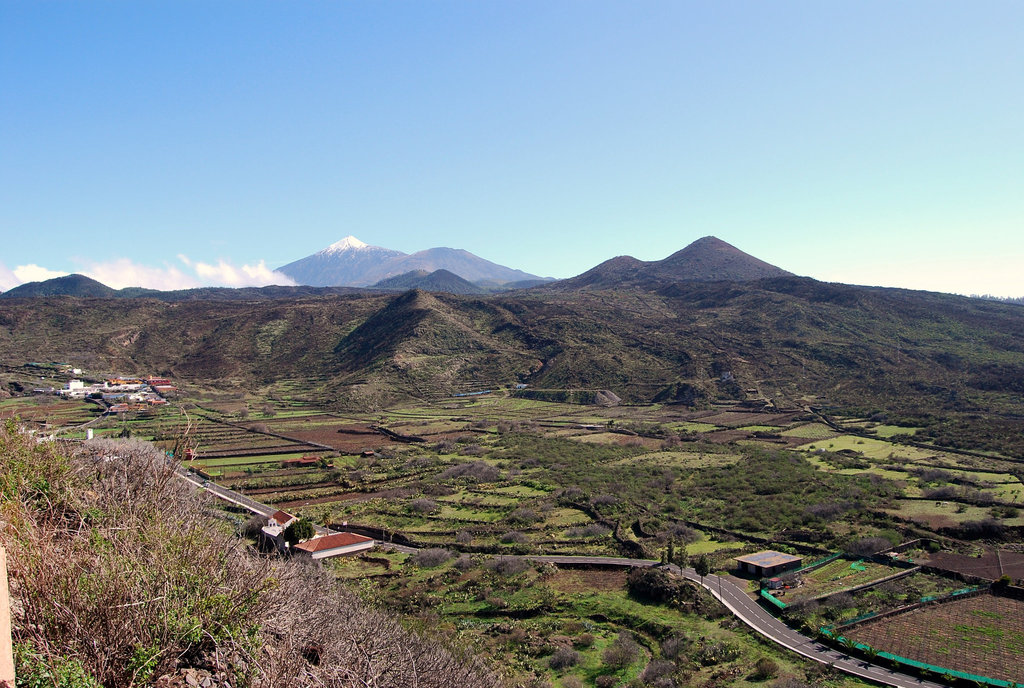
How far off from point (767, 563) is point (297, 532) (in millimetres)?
18151

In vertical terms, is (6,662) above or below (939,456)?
above

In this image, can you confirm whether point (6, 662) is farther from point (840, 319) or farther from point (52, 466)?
point (840, 319)

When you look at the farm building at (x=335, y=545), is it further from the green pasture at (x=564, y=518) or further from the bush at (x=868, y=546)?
the bush at (x=868, y=546)

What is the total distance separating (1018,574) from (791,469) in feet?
57.7

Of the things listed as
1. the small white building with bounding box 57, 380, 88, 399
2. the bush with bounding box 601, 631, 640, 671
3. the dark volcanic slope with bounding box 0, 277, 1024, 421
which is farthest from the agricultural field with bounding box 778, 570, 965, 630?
the small white building with bounding box 57, 380, 88, 399

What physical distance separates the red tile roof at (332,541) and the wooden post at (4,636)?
831 inches

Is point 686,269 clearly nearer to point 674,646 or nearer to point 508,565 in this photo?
point 508,565

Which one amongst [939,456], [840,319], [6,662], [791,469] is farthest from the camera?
[840,319]

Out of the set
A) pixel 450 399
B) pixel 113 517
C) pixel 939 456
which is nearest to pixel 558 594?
pixel 113 517

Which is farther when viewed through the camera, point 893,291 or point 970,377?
point 893,291

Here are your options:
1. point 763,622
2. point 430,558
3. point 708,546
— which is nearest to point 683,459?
point 708,546

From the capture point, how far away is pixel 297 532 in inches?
961

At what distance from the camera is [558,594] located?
20.8m

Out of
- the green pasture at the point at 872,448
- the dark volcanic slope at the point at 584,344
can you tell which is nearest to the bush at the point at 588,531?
the green pasture at the point at 872,448
